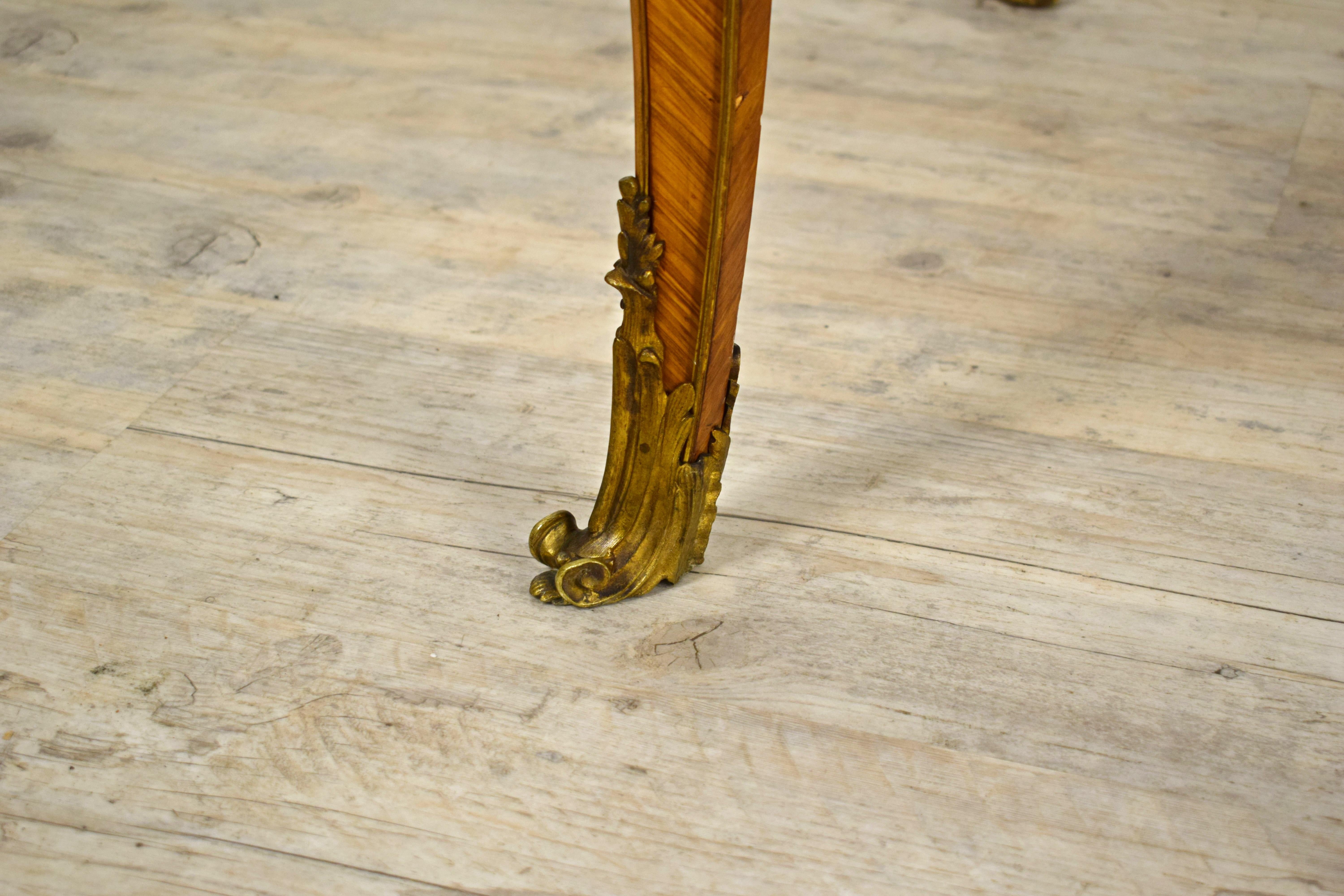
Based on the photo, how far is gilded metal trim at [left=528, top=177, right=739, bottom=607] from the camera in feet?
2.91

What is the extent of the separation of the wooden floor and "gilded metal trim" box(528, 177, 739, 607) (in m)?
0.03

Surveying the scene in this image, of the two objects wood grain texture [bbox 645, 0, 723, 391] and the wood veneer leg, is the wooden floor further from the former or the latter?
wood grain texture [bbox 645, 0, 723, 391]

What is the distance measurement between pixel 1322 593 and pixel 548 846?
665 millimetres

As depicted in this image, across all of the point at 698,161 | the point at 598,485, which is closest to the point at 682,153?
the point at 698,161

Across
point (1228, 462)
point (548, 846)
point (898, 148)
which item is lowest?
point (548, 846)

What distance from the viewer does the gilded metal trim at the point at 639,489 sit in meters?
0.89

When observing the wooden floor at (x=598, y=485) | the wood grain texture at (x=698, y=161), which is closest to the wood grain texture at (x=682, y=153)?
the wood grain texture at (x=698, y=161)

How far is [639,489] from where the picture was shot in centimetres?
94

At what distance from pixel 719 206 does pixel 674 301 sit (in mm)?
93

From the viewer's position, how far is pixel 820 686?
3.02 ft

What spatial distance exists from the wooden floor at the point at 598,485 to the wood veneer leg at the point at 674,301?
0.06m

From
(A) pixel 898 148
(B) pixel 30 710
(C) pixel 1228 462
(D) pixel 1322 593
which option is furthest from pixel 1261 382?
(B) pixel 30 710

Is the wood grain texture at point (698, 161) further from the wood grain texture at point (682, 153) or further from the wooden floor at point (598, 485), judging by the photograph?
the wooden floor at point (598, 485)

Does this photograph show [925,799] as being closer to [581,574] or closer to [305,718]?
[581,574]
